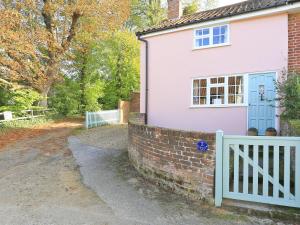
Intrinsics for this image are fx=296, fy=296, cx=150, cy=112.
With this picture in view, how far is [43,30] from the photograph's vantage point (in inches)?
805

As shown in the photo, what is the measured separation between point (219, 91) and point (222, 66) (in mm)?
1014

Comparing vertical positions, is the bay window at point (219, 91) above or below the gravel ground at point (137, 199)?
above

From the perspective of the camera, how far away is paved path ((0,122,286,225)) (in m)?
4.89

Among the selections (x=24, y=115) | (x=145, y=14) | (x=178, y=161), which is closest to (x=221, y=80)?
(x=178, y=161)

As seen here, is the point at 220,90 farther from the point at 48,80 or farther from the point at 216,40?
the point at 48,80

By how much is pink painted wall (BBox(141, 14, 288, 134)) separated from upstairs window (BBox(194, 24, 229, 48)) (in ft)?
0.76

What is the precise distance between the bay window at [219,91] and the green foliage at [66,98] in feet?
40.8

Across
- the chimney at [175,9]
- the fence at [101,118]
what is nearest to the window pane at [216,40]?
the chimney at [175,9]

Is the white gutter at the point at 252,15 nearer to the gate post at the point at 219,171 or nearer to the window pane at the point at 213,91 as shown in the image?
the window pane at the point at 213,91

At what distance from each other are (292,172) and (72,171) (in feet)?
17.9

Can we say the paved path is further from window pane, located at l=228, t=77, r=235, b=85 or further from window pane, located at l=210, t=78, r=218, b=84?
window pane, located at l=228, t=77, r=235, b=85

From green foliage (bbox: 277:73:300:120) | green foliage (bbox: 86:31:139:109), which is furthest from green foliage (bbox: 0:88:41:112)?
green foliage (bbox: 277:73:300:120)

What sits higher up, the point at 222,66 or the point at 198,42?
the point at 198,42

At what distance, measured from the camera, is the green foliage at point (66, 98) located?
891 inches
